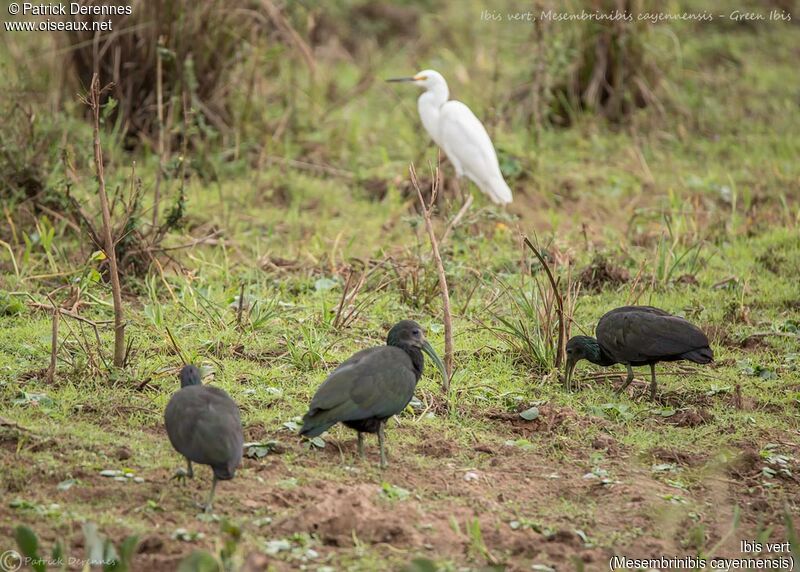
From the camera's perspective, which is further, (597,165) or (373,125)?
(373,125)

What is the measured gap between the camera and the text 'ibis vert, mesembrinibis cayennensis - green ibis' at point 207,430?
13.7 ft

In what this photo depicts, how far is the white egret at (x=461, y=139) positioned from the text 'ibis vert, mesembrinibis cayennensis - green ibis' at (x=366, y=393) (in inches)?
155

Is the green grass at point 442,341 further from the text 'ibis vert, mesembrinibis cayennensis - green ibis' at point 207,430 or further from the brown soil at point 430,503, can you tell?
the text 'ibis vert, mesembrinibis cayennensis - green ibis' at point 207,430

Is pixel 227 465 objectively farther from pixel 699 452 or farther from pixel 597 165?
pixel 597 165

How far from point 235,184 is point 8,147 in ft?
6.34

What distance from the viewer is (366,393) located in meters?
4.73

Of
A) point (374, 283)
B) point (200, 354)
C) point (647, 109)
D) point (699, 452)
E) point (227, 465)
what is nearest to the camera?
point (227, 465)

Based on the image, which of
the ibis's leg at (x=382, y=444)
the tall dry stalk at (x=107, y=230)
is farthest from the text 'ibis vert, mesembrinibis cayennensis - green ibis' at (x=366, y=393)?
the tall dry stalk at (x=107, y=230)

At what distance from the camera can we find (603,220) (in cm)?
903

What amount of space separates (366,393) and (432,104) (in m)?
5.41

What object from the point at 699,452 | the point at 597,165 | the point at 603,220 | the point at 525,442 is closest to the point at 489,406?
the point at 525,442

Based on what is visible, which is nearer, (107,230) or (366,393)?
(366,393)

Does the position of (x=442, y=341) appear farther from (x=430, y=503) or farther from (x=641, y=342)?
(x=430, y=503)

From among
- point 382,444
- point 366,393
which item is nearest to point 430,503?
point 382,444
